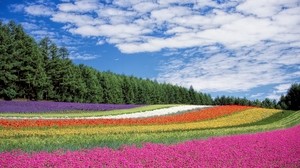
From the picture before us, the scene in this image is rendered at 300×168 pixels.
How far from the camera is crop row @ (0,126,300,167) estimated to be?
9719mm

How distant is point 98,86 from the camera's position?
8100cm

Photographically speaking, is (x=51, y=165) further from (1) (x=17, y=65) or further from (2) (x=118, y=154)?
(1) (x=17, y=65)

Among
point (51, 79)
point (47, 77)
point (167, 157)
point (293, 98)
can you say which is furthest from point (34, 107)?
point (293, 98)

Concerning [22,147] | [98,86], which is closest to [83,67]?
[98,86]

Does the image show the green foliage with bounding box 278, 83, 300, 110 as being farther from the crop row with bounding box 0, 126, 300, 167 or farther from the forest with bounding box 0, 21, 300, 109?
the crop row with bounding box 0, 126, 300, 167

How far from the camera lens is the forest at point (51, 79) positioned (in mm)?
53188

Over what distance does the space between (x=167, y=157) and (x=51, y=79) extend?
5692cm

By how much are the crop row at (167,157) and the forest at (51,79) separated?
4257 cm

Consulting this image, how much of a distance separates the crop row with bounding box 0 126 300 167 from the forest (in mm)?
42566

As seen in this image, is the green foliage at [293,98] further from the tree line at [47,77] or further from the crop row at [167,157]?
the crop row at [167,157]

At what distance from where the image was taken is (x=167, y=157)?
11672 mm

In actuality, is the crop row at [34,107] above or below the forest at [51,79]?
below

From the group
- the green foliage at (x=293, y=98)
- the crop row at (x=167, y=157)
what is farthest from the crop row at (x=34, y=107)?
the green foliage at (x=293, y=98)

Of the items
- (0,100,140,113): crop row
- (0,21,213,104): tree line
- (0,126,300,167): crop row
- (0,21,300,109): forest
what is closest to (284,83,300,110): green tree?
(0,21,300,109): forest
